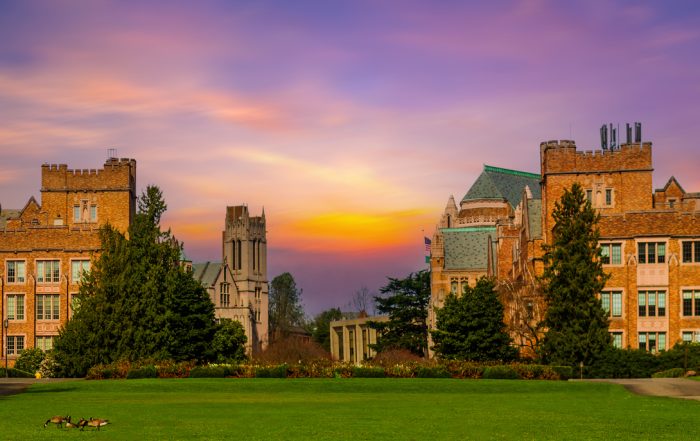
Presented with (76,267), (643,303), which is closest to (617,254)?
(643,303)

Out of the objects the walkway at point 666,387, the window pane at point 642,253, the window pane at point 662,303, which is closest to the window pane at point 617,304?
the window pane at point 662,303

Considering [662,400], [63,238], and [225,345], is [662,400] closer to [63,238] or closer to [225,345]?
[63,238]

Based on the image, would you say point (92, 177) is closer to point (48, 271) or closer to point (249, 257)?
point (48, 271)

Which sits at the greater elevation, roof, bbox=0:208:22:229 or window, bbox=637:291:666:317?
roof, bbox=0:208:22:229

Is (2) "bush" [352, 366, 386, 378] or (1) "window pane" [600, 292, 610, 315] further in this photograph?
(1) "window pane" [600, 292, 610, 315]

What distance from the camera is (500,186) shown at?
131m

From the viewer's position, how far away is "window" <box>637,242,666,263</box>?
212 ft

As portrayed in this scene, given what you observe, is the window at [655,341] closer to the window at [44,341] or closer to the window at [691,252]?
the window at [691,252]

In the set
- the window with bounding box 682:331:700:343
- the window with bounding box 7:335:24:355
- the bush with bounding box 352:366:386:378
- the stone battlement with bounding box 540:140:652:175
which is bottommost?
the bush with bounding box 352:366:386:378

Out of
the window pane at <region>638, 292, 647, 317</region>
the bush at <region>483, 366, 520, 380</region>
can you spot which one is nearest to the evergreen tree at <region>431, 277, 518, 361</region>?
the bush at <region>483, 366, 520, 380</region>

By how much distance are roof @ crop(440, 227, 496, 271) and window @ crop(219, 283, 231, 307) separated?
6001 cm

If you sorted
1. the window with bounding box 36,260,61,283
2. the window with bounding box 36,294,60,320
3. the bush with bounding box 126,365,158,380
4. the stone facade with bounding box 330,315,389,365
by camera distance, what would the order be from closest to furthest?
the bush with bounding box 126,365,158,380, the window with bounding box 36,260,61,283, the window with bounding box 36,294,60,320, the stone facade with bounding box 330,315,389,365

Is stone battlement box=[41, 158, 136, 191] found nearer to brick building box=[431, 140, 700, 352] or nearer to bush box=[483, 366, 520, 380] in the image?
brick building box=[431, 140, 700, 352]

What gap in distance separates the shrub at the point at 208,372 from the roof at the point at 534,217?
28.5m
